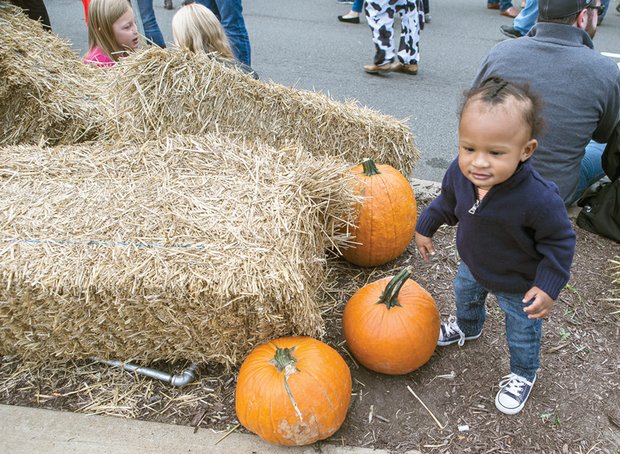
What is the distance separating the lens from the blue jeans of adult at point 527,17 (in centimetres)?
755

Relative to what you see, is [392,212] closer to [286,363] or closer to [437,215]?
[437,215]

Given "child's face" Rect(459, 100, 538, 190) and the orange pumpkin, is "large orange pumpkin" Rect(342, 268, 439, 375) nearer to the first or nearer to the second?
the orange pumpkin

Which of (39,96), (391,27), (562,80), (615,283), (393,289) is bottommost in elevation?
(615,283)

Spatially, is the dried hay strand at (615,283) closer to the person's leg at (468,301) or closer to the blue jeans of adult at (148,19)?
the person's leg at (468,301)

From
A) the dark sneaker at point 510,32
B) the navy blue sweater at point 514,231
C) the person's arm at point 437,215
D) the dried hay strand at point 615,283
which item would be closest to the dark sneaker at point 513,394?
the navy blue sweater at point 514,231

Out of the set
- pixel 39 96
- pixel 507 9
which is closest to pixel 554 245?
pixel 39 96

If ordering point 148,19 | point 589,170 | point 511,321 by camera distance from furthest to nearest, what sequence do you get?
point 148,19
point 589,170
point 511,321

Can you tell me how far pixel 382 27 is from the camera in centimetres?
651

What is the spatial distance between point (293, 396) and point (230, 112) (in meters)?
2.02

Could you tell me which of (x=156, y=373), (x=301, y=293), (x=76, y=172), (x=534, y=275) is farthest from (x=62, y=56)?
(x=534, y=275)

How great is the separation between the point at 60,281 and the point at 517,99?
196 centimetres

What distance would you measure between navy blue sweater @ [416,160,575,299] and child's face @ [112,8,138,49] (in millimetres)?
3428

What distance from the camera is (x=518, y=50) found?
3027 mm

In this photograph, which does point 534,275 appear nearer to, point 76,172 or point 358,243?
point 358,243
